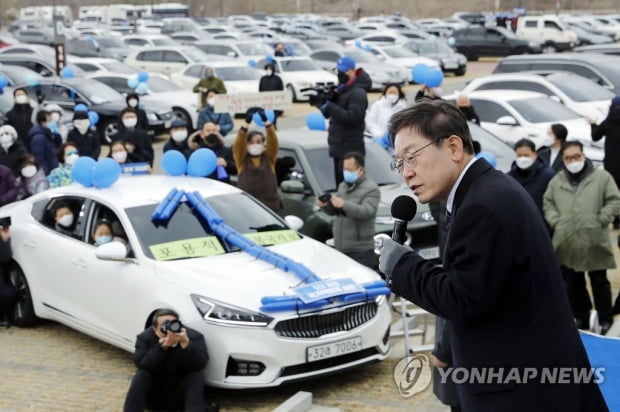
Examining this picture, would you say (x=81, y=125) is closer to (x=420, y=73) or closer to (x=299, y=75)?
(x=420, y=73)

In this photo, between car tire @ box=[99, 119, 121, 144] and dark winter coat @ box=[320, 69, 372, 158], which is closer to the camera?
dark winter coat @ box=[320, 69, 372, 158]

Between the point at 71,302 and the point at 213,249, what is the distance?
1453mm

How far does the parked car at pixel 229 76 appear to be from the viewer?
2732 centimetres

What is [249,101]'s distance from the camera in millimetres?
12578

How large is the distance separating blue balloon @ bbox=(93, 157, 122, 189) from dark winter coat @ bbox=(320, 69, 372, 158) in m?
3.09

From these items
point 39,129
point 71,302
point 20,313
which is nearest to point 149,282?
point 71,302

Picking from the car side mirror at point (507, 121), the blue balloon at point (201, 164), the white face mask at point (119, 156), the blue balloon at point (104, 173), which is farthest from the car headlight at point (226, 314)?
the car side mirror at point (507, 121)

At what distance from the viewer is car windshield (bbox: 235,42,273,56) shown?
37.3 meters

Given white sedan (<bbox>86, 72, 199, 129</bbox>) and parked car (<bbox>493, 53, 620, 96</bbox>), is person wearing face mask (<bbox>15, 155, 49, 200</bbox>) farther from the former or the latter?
parked car (<bbox>493, 53, 620, 96</bbox>)

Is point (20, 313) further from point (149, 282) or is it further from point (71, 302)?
point (149, 282)

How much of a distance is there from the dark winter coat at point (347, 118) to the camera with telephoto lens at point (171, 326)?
4726 millimetres

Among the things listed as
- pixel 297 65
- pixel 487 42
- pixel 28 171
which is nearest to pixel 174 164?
pixel 28 171

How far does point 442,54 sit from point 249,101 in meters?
28.8

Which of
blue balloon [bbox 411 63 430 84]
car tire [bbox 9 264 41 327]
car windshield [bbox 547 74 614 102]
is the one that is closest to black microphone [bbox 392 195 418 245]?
car tire [bbox 9 264 41 327]
